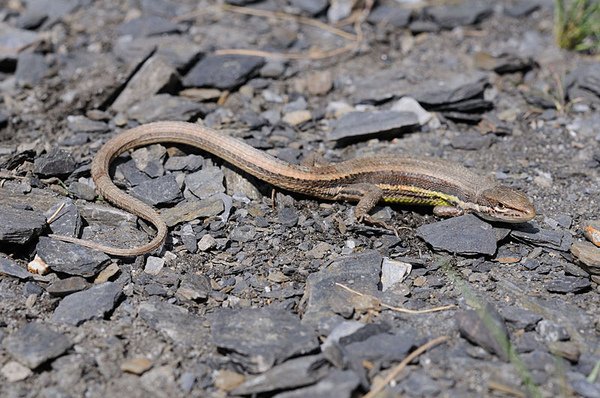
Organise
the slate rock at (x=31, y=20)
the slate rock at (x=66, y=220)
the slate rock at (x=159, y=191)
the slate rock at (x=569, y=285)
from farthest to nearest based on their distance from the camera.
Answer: the slate rock at (x=31, y=20) < the slate rock at (x=159, y=191) < the slate rock at (x=66, y=220) < the slate rock at (x=569, y=285)

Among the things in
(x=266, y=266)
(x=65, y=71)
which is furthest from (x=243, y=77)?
(x=266, y=266)

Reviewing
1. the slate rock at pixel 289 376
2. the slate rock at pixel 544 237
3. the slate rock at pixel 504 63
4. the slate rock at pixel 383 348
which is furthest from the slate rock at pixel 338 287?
the slate rock at pixel 504 63

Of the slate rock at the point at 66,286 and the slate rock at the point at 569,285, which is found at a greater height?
the slate rock at the point at 569,285

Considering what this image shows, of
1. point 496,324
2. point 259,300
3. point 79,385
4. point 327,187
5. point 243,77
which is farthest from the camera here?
point 243,77

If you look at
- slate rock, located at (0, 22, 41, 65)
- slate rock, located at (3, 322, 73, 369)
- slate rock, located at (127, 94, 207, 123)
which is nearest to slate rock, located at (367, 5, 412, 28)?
slate rock, located at (127, 94, 207, 123)

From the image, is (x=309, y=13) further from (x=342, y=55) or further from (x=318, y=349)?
(x=318, y=349)

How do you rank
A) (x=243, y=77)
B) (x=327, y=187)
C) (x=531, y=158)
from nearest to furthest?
(x=327, y=187)
(x=531, y=158)
(x=243, y=77)

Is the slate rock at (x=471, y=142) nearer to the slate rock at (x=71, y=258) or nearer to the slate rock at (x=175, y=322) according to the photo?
the slate rock at (x=175, y=322)
